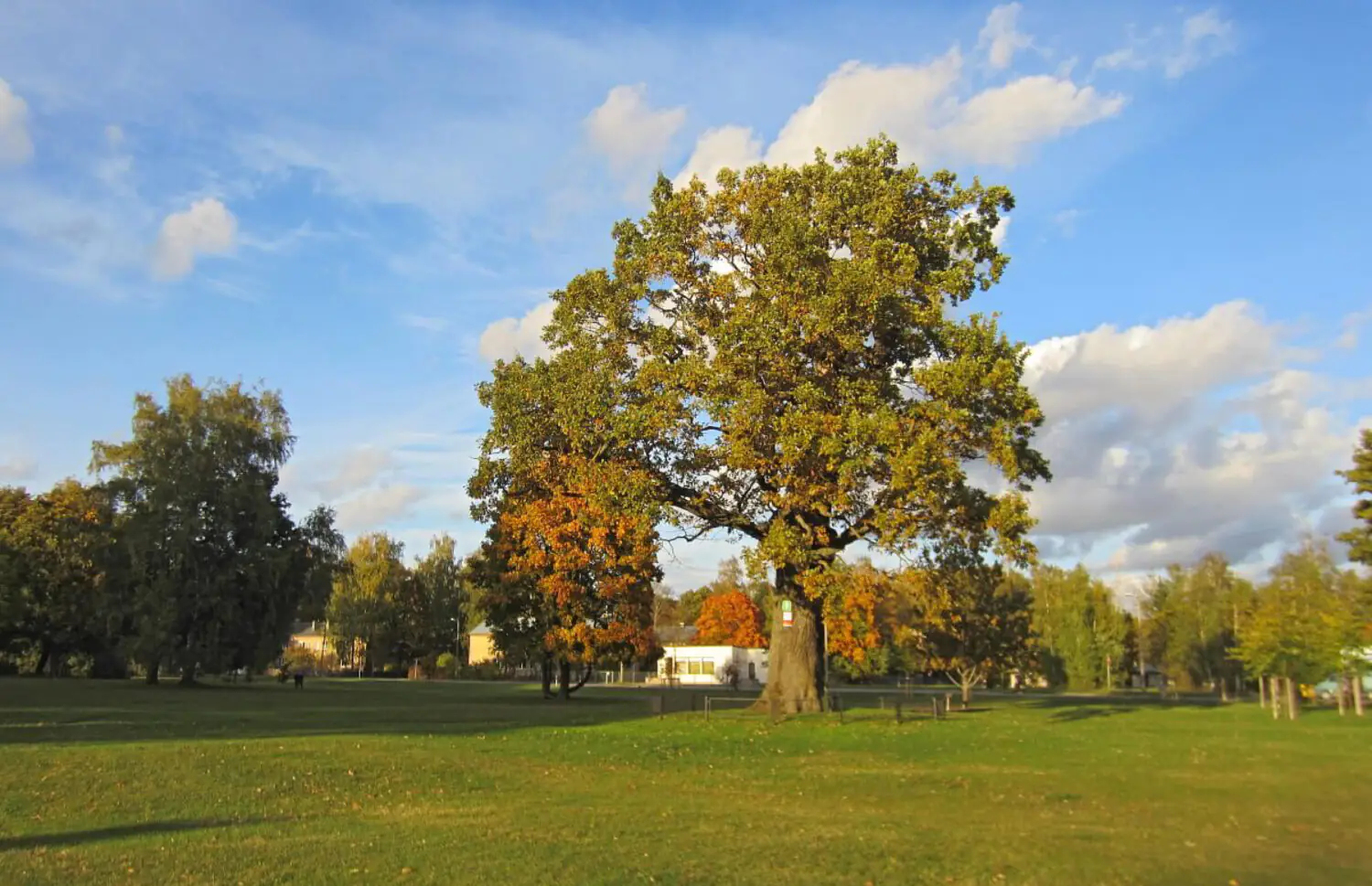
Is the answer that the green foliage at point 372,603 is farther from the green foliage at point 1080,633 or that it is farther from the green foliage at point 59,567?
the green foliage at point 1080,633

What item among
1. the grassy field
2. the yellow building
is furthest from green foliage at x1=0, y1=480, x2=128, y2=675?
the yellow building

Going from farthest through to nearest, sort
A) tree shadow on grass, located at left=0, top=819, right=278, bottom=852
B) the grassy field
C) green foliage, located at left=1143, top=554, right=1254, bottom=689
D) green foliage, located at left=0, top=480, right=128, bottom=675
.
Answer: green foliage, located at left=1143, top=554, right=1254, bottom=689 → green foliage, located at left=0, top=480, right=128, bottom=675 → tree shadow on grass, located at left=0, top=819, right=278, bottom=852 → the grassy field

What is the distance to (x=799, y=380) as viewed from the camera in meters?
26.7

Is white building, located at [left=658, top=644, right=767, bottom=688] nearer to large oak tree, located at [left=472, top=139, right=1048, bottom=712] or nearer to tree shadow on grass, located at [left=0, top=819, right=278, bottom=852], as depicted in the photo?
large oak tree, located at [left=472, top=139, right=1048, bottom=712]

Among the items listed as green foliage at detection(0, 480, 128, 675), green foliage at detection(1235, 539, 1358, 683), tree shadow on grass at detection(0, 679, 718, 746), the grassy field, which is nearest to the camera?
the grassy field

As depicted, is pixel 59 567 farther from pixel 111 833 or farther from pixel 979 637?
pixel 111 833

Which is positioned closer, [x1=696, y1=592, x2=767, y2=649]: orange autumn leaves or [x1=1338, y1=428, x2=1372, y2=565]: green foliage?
[x1=1338, y1=428, x2=1372, y2=565]: green foliage

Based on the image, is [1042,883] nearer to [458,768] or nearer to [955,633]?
[458,768]

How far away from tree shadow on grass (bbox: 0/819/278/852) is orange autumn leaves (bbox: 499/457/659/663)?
22.0m

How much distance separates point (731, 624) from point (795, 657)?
68430mm

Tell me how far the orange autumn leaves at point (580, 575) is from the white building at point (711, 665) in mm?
40785

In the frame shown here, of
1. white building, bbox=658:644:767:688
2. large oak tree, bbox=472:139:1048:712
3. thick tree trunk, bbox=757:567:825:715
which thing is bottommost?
white building, bbox=658:644:767:688

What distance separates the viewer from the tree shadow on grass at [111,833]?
33.6ft

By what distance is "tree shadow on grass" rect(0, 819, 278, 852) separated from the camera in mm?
10234
